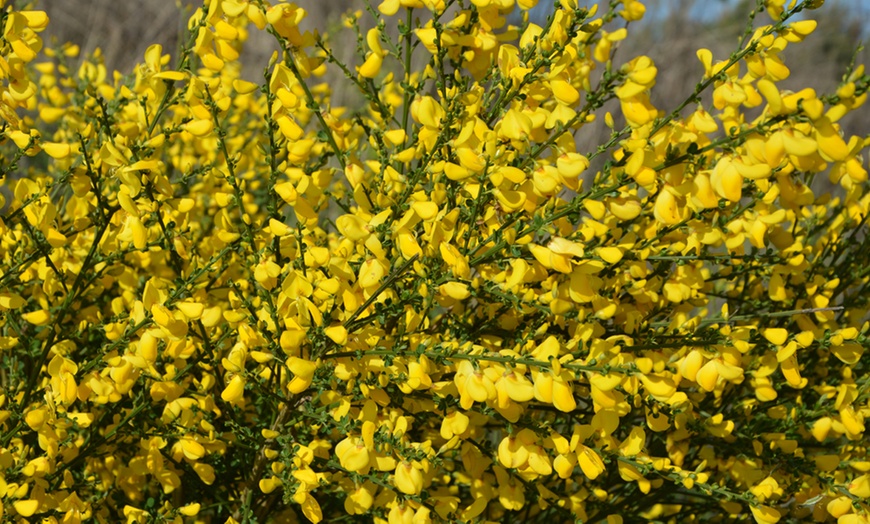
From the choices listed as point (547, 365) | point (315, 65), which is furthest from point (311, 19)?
point (547, 365)

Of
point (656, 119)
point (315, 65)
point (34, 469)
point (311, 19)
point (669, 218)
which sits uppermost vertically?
point (311, 19)

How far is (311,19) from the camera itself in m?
7.75

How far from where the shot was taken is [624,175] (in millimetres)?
1080

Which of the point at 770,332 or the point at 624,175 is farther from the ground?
the point at 624,175

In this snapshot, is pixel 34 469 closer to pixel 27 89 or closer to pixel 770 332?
pixel 27 89

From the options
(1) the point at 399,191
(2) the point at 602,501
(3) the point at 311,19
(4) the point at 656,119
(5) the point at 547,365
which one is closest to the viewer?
(5) the point at 547,365

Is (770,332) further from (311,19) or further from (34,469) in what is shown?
(311,19)

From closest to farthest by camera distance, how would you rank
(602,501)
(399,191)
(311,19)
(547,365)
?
(547,365) < (399,191) < (602,501) < (311,19)

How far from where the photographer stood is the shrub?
1.08m

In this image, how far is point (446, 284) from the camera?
1.10 metres

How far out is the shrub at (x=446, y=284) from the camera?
1.08 m

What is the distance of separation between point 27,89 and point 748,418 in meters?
1.39

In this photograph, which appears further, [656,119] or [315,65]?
[315,65]

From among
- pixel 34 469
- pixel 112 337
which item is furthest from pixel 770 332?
pixel 34 469
